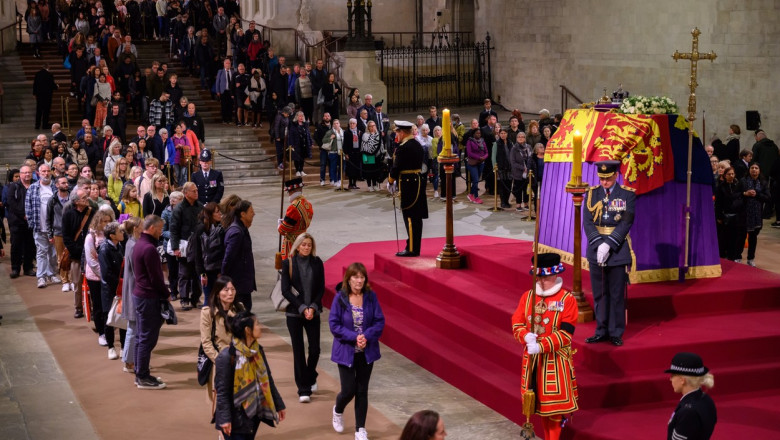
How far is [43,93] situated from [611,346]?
19712 millimetres

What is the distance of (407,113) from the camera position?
30938mm

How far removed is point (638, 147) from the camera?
37.0ft

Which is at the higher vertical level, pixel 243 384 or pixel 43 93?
pixel 43 93

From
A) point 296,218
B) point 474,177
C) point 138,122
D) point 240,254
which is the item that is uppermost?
point 138,122

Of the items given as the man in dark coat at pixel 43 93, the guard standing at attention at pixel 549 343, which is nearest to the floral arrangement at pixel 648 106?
the guard standing at attention at pixel 549 343

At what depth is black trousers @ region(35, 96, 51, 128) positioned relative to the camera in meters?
26.6

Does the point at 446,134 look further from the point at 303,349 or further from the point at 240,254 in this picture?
the point at 303,349

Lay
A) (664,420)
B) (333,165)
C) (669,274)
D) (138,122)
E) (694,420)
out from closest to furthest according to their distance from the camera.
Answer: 1. (694,420)
2. (664,420)
3. (669,274)
4. (333,165)
5. (138,122)

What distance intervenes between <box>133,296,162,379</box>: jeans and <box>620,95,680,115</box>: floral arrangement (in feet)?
16.8

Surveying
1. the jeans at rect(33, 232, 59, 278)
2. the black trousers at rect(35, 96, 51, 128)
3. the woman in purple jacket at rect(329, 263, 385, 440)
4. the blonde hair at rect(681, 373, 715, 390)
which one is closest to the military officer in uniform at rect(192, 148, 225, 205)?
the jeans at rect(33, 232, 59, 278)

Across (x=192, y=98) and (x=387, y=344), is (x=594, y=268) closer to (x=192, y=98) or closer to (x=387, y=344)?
(x=387, y=344)

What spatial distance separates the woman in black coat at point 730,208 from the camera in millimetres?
15211

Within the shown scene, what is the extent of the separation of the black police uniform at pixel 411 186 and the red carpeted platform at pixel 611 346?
48 centimetres

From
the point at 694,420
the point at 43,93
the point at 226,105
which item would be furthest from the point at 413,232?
the point at 43,93
